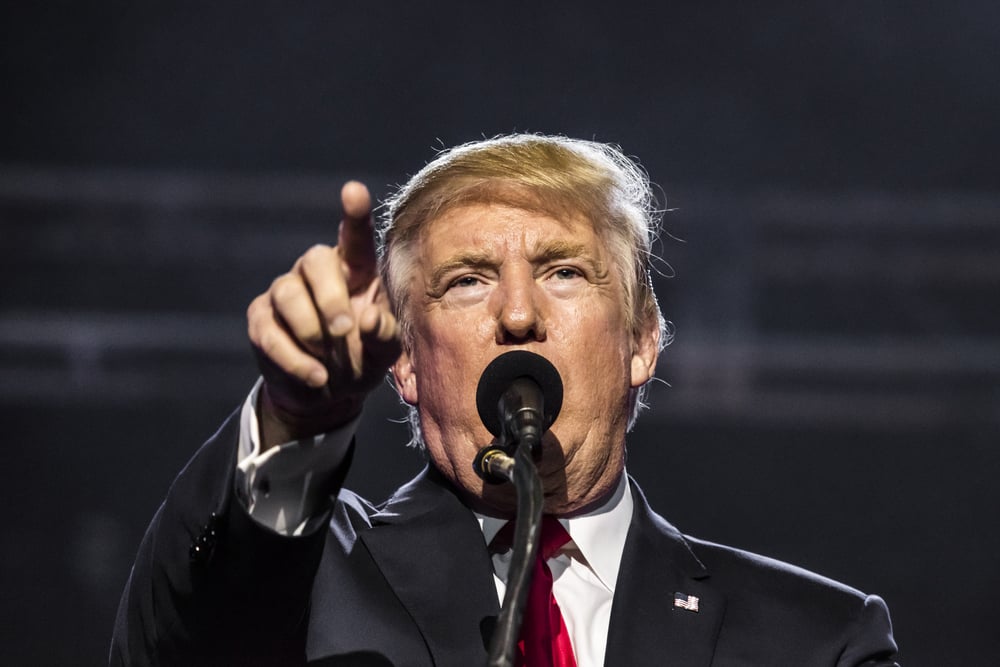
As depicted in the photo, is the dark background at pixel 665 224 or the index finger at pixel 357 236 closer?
the index finger at pixel 357 236

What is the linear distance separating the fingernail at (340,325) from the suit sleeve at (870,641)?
98 cm

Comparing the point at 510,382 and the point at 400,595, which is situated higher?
the point at 510,382

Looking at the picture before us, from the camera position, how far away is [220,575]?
51.4 inches

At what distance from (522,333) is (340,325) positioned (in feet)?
1.91

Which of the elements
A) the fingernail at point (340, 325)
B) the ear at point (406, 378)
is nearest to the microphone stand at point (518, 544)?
the fingernail at point (340, 325)

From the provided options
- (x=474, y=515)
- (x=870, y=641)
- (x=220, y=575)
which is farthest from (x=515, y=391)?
(x=870, y=641)

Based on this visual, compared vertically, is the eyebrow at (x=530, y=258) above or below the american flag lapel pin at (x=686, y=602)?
above

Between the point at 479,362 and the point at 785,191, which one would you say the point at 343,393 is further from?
the point at 785,191

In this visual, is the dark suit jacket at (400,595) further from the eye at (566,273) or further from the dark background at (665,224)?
the dark background at (665,224)

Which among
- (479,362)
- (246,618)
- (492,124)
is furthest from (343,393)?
(492,124)

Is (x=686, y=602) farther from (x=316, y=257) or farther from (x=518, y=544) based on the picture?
(x=316, y=257)

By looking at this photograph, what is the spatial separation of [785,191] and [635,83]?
585 mm

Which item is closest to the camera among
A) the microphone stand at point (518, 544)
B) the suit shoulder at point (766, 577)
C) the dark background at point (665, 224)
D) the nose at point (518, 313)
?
the microphone stand at point (518, 544)

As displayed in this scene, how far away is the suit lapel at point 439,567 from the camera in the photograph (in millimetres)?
1570
